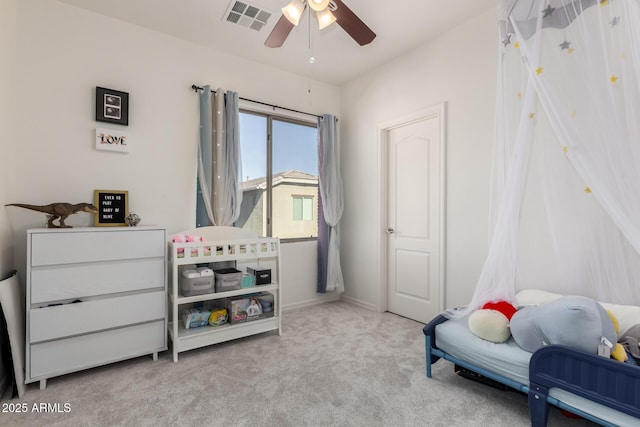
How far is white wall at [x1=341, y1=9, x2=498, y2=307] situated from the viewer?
274 centimetres

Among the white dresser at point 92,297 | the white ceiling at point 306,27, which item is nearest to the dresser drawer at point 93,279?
the white dresser at point 92,297

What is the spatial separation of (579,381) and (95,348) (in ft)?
9.56

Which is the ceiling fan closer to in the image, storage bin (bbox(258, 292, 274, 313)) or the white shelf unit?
the white shelf unit

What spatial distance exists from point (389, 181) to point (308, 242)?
1.21 metres

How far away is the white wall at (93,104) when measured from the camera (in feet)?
8.02

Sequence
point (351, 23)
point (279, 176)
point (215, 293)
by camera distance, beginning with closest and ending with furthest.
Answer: point (351, 23) < point (215, 293) < point (279, 176)

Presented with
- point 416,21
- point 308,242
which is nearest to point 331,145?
point 308,242

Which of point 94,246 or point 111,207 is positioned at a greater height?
point 111,207

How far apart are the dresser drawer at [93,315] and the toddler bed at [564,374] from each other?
2.18 m

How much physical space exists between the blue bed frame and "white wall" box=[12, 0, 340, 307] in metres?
2.87

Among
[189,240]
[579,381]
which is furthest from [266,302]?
[579,381]

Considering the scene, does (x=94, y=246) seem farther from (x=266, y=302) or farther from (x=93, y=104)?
(x=266, y=302)

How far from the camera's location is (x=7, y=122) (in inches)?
88.8

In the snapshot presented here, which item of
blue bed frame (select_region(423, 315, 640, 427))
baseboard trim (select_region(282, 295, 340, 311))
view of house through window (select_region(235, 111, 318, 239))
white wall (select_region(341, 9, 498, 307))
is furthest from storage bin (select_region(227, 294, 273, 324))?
blue bed frame (select_region(423, 315, 640, 427))
